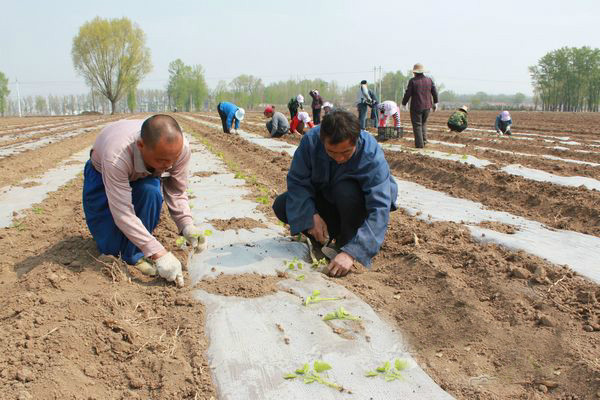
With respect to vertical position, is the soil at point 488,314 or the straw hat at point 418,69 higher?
the straw hat at point 418,69

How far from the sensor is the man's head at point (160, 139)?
7.48 ft

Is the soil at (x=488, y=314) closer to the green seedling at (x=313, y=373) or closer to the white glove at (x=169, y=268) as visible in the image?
the green seedling at (x=313, y=373)

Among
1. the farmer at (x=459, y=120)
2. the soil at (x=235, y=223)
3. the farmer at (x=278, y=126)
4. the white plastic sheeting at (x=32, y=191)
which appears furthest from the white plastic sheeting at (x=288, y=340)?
the farmer at (x=459, y=120)

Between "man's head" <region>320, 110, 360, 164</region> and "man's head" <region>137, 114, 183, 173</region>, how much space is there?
815 millimetres

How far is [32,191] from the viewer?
5555 mm

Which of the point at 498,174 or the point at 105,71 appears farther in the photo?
the point at 105,71

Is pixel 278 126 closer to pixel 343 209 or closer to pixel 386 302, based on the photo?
pixel 343 209

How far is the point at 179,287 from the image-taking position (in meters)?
2.65

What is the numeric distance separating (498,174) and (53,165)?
704 cm

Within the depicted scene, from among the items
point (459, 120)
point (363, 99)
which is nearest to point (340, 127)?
point (363, 99)

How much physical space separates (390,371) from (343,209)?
128cm

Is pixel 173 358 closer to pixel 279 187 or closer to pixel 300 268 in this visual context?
pixel 300 268

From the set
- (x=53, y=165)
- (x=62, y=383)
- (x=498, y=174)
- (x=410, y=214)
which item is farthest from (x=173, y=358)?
(x=53, y=165)

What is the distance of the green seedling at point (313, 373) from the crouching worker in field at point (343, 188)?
0.91 meters
